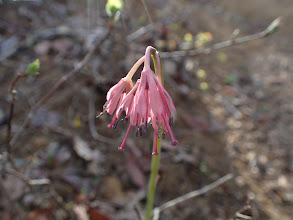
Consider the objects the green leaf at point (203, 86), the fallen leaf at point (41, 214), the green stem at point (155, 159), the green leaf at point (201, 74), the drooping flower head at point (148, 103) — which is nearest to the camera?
the drooping flower head at point (148, 103)

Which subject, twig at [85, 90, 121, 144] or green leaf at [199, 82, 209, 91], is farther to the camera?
green leaf at [199, 82, 209, 91]

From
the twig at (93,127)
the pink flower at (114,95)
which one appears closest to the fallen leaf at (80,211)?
the twig at (93,127)

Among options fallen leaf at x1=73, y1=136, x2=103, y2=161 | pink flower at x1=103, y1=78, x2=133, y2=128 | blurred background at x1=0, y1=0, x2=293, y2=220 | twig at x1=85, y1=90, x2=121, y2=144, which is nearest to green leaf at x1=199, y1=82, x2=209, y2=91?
blurred background at x1=0, y1=0, x2=293, y2=220

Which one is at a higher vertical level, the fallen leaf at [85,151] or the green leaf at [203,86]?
the green leaf at [203,86]

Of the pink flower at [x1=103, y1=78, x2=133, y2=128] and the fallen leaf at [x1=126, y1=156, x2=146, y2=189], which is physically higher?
the pink flower at [x1=103, y1=78, x2=133, y2=128]

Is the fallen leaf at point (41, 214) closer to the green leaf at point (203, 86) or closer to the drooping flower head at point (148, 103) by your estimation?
the drooping flower head at point (148, 103)

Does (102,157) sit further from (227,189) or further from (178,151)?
(227,189)

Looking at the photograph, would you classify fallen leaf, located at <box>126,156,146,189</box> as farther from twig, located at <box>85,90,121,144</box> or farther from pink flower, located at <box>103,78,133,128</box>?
pink flower, located at <box>103,78,133,128</box>

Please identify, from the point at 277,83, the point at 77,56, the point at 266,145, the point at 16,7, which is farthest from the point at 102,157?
the point at 277,83
